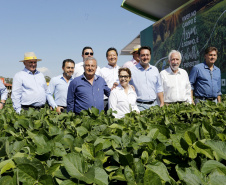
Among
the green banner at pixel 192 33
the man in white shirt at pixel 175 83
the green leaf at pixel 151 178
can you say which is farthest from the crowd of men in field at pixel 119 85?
the green banner at pixel 192 33

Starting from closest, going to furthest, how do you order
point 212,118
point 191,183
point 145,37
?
point 191,183 → point 212,118 → point 145,37

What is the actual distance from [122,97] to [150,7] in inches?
623

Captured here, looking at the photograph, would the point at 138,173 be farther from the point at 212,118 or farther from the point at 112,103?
the point at 112,103

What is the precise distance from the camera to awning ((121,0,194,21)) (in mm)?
17756

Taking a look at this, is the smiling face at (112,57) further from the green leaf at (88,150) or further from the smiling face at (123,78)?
the green leaf at (88,150)

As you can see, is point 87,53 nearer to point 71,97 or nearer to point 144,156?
point 71,97

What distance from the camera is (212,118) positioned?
2.58m

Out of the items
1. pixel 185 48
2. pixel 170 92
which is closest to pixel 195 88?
pixel 170 92

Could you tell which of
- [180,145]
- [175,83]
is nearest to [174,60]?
[175,83]

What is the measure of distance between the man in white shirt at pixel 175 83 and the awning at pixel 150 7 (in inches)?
528

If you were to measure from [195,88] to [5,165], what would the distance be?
17.7ft

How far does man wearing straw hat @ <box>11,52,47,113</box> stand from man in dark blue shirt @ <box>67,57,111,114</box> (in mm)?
1740

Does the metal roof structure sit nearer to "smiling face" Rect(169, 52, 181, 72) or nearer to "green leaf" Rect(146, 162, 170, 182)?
"smiling face" Rect(169, 52, 181, 72)

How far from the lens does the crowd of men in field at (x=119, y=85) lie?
462cm
